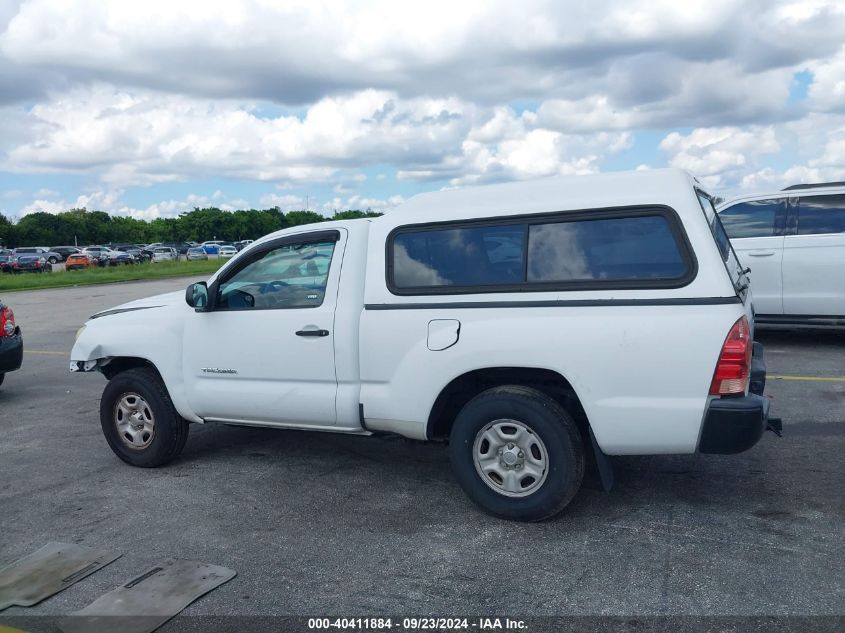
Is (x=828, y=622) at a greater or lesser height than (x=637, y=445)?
lesser

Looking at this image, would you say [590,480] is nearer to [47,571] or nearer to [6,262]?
[47,571]

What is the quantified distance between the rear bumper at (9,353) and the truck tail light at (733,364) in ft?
24.5

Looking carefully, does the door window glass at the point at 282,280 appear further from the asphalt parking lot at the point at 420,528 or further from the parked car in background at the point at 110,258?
the parked car in background at the point at 110,258

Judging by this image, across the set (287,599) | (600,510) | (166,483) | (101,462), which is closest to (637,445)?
(600,510)

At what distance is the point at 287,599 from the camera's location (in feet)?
12.1

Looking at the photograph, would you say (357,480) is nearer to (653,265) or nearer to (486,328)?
(486,328)

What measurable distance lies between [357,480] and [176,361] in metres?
1.55

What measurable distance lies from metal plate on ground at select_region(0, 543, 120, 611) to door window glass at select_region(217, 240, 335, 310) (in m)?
1.85

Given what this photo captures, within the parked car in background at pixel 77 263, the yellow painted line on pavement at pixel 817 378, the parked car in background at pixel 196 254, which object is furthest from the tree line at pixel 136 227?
the yellow painted line on pavement at pixel 817 378

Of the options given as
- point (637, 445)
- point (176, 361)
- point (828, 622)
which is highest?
point (176, 361)

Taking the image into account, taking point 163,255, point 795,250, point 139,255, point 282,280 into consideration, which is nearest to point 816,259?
point 795,250

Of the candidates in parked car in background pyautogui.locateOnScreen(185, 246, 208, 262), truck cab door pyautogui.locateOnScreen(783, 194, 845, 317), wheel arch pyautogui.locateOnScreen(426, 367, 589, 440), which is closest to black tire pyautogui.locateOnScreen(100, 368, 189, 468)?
wheel arch pyautogui.locateOnScreen(426, 367, 589, 440)

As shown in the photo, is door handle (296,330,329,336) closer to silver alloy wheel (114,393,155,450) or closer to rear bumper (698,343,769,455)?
silver alloy wheel (114,393,155,450)

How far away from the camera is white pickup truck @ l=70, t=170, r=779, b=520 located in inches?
160
